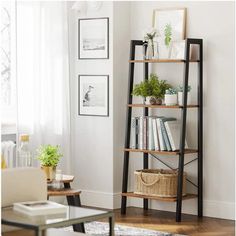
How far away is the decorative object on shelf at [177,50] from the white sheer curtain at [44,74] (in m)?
1.16

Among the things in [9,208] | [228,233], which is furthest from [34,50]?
[9,208]

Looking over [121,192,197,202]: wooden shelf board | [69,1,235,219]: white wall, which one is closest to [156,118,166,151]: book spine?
[69,1,235,219]: white wall

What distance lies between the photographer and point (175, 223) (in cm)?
607

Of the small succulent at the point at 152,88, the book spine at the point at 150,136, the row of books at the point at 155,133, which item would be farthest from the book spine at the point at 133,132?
the small succulent at the point at 152,88

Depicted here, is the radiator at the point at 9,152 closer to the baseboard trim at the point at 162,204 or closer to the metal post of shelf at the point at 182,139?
the baseboard trim at the point at 162,204

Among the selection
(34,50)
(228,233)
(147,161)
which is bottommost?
(228,233)

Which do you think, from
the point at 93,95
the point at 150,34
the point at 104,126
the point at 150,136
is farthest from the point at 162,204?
the point at 150,34

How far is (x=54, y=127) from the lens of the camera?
6766mm

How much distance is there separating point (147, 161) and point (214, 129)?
82 centimetres

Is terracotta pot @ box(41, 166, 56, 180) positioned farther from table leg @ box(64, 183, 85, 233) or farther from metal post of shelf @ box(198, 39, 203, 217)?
metal post of shelf @ box(198, 39, 203, 217)

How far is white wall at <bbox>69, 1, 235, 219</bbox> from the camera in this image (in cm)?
625

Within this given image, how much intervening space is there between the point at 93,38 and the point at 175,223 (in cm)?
211

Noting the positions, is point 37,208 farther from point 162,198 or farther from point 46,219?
point 162,198

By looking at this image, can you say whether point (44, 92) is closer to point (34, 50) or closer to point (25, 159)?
point (34, 50)
